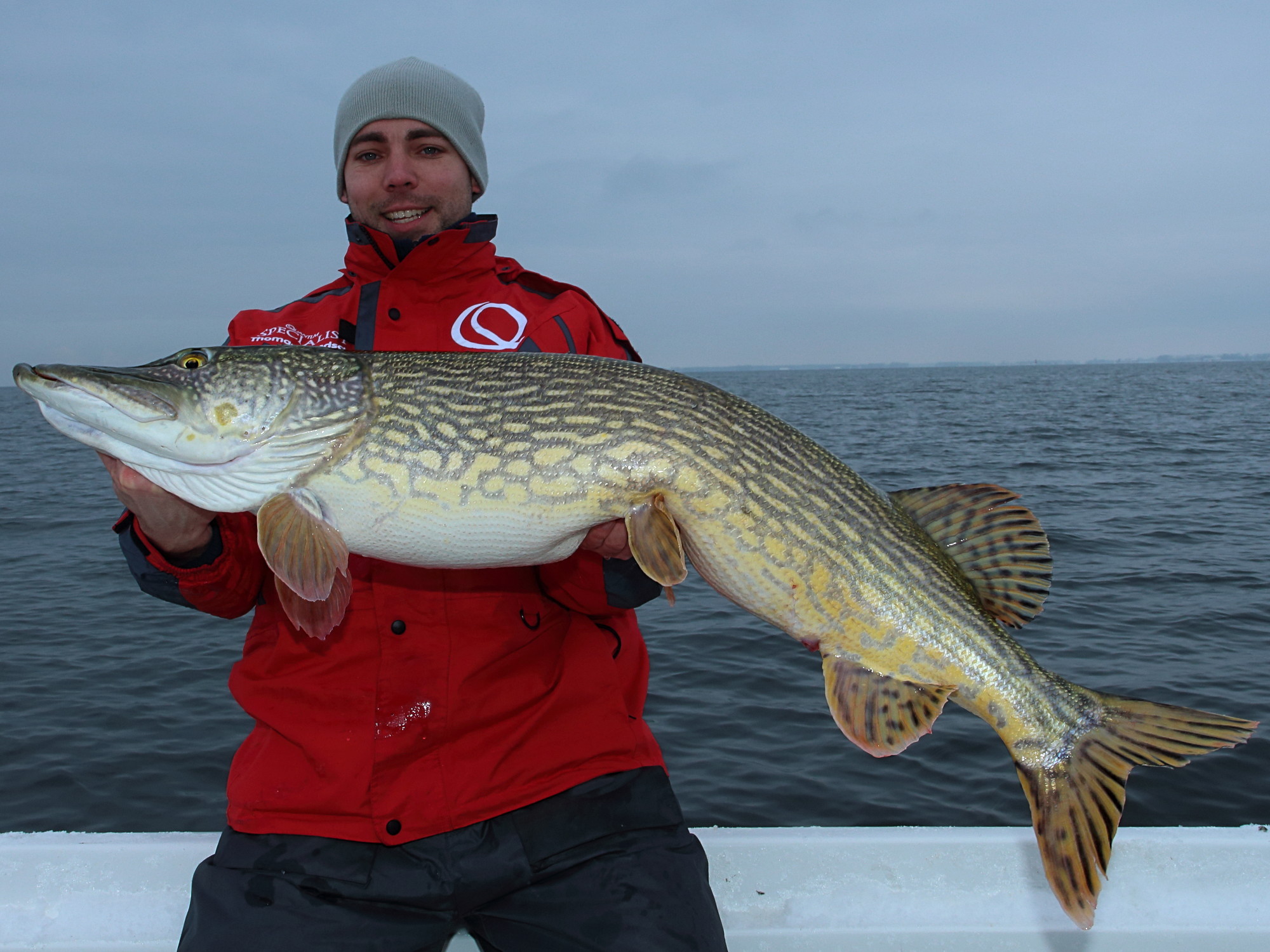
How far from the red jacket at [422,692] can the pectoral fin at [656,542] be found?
193 millimetres

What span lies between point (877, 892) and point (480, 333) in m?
2.26

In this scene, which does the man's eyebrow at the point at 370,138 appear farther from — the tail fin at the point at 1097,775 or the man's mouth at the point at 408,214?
the tail fin at the point at 1097,775

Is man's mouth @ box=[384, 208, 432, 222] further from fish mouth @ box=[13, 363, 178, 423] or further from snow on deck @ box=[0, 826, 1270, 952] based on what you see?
snow on deck @ box=[0, 826, 1270, 952]

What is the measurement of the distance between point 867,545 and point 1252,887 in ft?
5.59

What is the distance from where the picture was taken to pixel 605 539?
109 inches

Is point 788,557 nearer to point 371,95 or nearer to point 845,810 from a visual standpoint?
point 371,95

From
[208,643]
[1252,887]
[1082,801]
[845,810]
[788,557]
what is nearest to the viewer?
[1082,801]

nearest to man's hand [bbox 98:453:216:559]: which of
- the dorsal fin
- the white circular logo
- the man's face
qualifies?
the white circular logo

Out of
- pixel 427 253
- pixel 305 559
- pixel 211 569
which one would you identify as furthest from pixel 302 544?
pixel 427 253

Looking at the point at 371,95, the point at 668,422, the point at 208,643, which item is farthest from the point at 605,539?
the point at 208,643

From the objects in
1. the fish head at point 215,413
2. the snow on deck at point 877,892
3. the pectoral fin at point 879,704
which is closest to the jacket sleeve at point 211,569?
the fish head at point 215,413

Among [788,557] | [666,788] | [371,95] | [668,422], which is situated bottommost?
[666,788]

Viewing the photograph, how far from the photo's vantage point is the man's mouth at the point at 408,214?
3352 millimetres

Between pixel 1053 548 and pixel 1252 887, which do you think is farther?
pixel 1053 548
